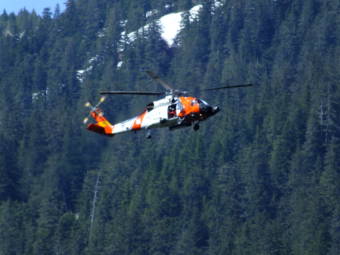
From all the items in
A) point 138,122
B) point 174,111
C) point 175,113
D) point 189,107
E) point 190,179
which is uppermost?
point 190,179

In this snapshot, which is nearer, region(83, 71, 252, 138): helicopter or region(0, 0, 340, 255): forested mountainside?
region(83, 71, 252, 138): helicopter

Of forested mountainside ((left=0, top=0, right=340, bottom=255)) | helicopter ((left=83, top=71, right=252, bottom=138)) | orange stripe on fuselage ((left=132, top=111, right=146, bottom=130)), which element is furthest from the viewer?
forested mountainside ((left=0, top=0, right=340, bottom=255))

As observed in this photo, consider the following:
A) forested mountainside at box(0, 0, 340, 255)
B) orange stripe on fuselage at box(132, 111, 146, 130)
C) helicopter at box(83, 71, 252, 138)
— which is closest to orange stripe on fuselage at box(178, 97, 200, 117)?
helicopter at box(83, 71, 252, 138)


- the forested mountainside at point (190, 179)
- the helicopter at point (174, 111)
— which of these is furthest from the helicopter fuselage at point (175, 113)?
the forested mountainside at point (190, 179)

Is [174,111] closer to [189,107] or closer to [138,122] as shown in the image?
[189,107]

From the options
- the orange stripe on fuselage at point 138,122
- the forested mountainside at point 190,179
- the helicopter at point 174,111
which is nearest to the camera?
the helicopter at point 174,111

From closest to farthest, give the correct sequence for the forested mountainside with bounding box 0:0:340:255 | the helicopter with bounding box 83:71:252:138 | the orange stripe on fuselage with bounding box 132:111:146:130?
the helicopter with bounding box 83:71:252:138 → the orange stripe on fuselage with bounding box 132:111:146:130 → the forested mountainside with bounding box 0:0:340:255

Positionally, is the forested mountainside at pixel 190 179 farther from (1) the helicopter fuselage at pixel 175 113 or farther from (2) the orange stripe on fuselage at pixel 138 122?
(1) the helicopter fuselage at pixel 175 113

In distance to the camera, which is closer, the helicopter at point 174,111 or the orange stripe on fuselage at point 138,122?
the helicopter at point 174,111

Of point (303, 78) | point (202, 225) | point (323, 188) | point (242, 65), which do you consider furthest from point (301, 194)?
point (242, 65)

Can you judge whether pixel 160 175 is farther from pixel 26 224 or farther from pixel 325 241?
pixel 325 241

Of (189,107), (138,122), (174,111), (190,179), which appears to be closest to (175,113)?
(174,111)

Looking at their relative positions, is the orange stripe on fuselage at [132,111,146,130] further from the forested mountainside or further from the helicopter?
the forested mountainside

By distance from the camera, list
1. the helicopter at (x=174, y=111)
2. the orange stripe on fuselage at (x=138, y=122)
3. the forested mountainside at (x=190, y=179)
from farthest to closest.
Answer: the forested mountainside at (x=190, y=179) < the orange stripe on fuselage at (x=138, y=122) < the helicopter at (x=174, y=111)
